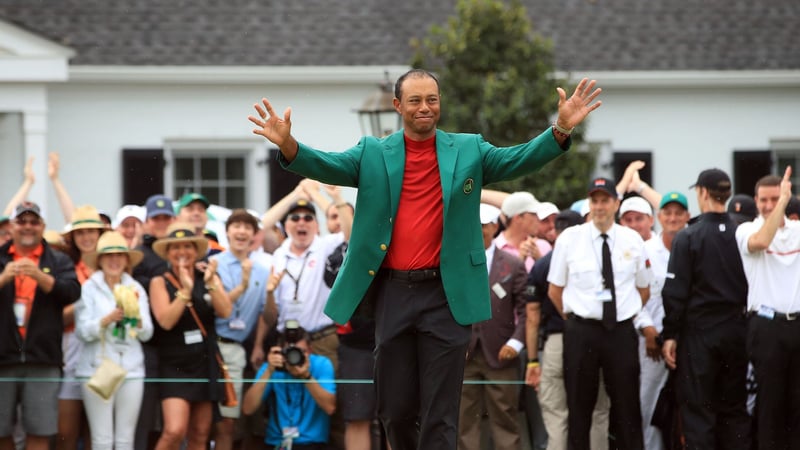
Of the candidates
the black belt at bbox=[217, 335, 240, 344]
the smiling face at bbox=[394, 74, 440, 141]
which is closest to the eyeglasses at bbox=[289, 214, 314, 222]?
the black belt at bbox=[217, 335, 240, 344]

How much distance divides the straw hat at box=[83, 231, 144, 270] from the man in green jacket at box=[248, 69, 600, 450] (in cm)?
367

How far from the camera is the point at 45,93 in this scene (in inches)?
780

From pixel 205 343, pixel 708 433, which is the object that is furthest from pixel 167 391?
pixel 708 433

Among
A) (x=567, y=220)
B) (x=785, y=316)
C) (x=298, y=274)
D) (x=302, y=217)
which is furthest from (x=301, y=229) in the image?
(x=785, y=316)

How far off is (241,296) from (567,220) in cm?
276

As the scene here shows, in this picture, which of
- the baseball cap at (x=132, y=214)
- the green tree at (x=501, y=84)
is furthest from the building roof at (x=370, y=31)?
the baseball cap at (x=132, y=214)

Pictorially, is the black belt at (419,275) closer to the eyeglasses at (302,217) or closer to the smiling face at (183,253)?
the smiling face at (183,253)

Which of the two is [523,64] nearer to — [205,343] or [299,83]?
[299,83]

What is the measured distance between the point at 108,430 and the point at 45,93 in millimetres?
10513

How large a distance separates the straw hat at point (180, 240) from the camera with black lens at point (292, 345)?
856mm

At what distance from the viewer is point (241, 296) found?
11.2 meters

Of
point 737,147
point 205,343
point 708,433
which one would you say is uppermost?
point 737,147

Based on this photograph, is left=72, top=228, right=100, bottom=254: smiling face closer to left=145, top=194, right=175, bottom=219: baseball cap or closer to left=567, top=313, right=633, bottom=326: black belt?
left=145, top=194, right=175, bottom=219: baseball cap

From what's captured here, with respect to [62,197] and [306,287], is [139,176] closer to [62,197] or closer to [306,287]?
[62,197]
